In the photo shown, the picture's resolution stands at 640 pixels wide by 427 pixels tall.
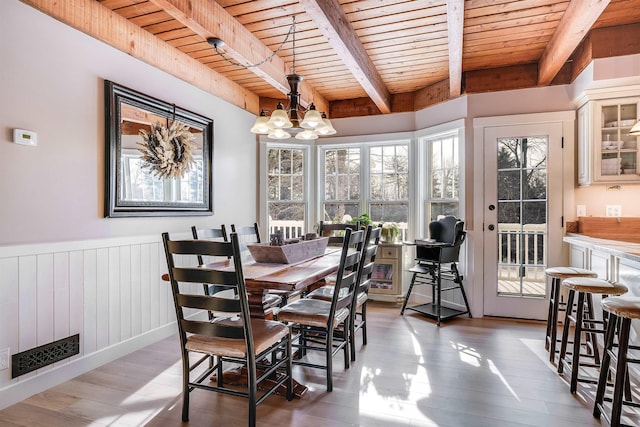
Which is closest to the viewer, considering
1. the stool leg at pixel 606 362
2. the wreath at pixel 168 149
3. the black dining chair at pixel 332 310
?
the stool leg at pixel 606 362

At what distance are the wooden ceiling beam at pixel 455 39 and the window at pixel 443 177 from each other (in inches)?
22.3

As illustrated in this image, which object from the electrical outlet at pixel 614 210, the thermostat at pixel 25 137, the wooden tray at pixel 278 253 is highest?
the thermostat at pixel 25 137

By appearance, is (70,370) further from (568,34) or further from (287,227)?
(568,34)

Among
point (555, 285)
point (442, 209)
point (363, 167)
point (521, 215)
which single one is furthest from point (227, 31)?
point (521, 215)

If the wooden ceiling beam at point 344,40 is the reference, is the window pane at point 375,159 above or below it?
below

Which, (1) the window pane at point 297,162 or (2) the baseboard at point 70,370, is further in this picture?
(1) the window pane at point 297,162

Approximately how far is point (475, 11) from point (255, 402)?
3.02 metres

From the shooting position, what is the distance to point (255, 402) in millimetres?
1895

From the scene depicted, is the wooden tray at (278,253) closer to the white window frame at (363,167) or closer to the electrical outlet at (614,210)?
the white window frame at (363,167)

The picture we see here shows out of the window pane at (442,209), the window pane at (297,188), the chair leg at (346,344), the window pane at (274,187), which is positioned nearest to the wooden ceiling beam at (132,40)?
the window pane at (274,187)

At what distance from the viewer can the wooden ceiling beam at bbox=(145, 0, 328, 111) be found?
2.42 meters

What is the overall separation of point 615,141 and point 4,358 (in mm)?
4842

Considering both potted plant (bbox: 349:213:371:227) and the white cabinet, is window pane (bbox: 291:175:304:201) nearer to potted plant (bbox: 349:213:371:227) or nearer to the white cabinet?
potted plant (bbox: 349:213:371:227)

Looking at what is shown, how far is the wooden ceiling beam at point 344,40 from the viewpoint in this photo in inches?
95.6
